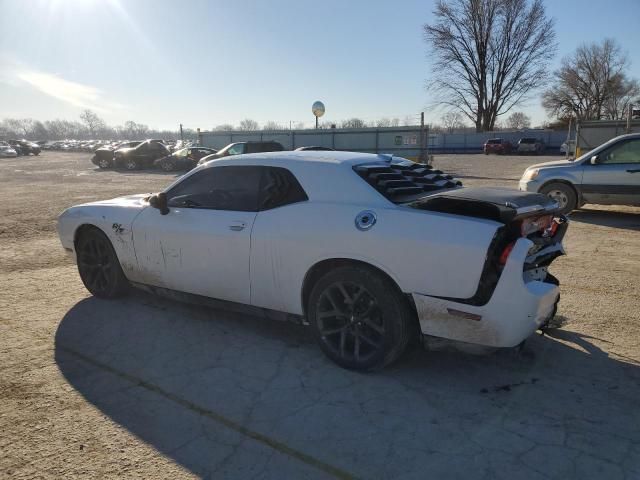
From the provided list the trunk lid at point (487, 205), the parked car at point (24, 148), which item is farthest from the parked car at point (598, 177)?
the parked car at point (24, 148)

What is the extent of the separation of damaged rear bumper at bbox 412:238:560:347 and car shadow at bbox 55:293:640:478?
16.7 inches

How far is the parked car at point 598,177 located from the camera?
27.8ft

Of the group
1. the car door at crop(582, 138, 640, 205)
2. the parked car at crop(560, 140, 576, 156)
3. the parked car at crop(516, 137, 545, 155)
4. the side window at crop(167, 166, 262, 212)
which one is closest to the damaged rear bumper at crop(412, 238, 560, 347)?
the side window at crop(167, 166, 262, 212)

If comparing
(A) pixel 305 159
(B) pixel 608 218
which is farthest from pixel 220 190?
(B) pixel 608 218

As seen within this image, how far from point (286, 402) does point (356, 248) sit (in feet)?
3.58

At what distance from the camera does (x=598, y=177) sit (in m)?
8.80

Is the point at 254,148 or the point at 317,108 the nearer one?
the point at 254,148

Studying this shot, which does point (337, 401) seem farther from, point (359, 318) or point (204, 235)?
point (204, 235)

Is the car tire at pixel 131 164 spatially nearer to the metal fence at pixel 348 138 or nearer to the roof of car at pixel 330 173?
the metal fence at pixel 348 138

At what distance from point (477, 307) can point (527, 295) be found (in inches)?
12.8

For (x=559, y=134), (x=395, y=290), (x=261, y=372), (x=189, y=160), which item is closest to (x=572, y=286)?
(x=395, y=290)

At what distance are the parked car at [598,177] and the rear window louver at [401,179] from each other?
553cm

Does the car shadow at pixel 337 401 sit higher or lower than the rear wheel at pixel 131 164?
lower

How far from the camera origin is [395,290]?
2.99 m
